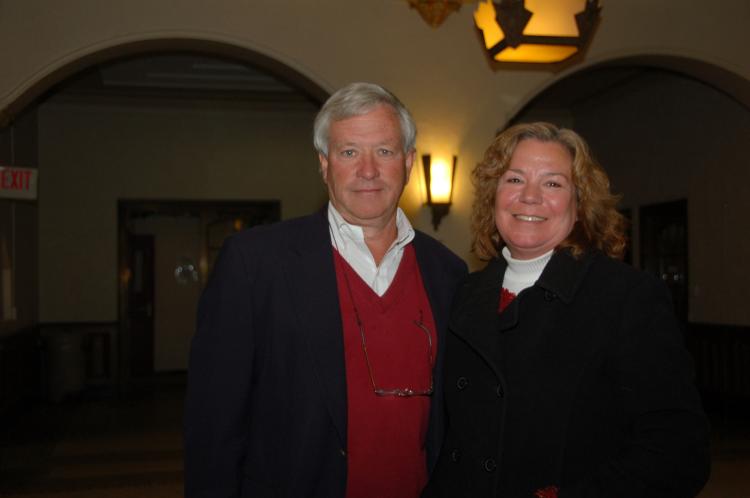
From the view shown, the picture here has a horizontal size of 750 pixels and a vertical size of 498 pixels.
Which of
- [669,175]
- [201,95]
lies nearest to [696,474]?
[669,175]

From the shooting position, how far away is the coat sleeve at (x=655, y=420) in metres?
1.52

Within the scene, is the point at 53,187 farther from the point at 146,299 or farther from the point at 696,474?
the point at 696,474

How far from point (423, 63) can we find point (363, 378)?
14.1 ft

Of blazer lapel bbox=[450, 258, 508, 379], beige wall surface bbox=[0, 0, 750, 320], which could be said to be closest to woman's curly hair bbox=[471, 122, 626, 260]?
blazer lapel bbox=[450, 258, 508, 379]

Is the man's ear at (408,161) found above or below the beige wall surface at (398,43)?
below

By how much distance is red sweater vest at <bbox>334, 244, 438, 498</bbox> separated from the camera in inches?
78.2

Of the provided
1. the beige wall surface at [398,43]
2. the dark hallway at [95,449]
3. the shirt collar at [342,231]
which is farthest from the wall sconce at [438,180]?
the shirt collar at [342,231]

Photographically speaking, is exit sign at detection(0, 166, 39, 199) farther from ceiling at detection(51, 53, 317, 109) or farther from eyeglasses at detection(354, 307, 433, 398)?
eyeglasses at detection(354, 307, 433, 398)

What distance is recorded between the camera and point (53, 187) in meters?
9.54

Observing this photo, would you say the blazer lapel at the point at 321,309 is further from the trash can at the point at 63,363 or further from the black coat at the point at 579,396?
the trash can at the point at 63,363

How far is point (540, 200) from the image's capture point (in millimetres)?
1846

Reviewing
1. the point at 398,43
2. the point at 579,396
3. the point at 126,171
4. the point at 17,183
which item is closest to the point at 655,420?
the point at 579,396

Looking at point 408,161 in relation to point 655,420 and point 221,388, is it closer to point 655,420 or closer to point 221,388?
point 221,388

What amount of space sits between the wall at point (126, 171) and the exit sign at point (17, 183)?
4029mm
